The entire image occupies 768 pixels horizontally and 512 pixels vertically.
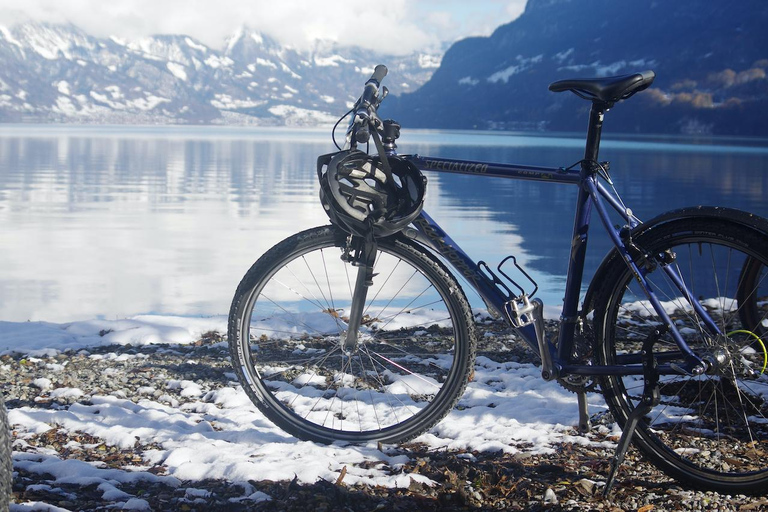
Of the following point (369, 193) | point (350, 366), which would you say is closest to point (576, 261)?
point (369, 193)

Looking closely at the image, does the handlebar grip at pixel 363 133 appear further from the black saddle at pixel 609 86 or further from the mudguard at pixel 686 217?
the mudguard at pixel 686 217

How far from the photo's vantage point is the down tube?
3.26m

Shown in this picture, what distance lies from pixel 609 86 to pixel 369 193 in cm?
104

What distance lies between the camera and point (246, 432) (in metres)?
3.52

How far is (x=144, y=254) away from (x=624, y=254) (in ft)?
32.3

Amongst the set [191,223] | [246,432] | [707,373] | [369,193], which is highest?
[369,193]

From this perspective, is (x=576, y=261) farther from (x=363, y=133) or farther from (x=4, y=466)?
(x=4, y=466)

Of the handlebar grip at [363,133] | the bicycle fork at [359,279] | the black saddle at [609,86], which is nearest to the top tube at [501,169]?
the handlebar grip at [363,133]

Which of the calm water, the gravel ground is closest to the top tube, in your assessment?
the gravel ground

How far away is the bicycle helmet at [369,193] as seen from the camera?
3.21 m

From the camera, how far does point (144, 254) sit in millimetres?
11703

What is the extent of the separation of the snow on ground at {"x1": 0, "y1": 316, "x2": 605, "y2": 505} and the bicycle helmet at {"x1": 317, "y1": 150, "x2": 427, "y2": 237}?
974mm

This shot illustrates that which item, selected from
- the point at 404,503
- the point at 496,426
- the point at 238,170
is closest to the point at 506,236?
the point at 496,426

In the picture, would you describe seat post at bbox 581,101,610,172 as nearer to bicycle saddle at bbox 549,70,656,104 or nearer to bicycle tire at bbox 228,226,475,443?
bicycle saddle at bbox 549,70,656,104
